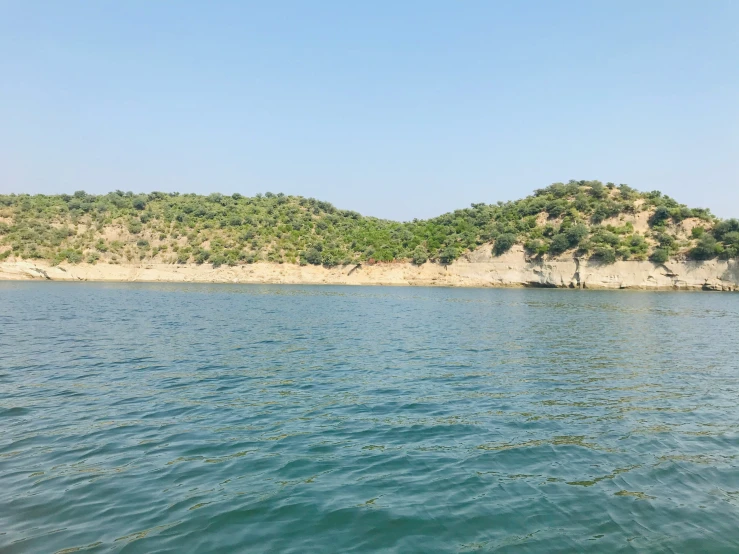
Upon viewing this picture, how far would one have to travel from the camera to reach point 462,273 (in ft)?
301

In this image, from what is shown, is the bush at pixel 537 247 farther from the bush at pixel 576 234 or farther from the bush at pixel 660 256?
the bush at pixel 660 256

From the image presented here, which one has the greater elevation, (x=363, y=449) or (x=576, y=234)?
(x=576, y=234)

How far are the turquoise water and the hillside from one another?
2700 inches

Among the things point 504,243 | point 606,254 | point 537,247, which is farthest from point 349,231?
point 606,254

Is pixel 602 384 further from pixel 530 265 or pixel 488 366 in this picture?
pixel 530 265

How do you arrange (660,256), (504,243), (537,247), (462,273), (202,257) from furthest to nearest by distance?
1. (202,257)
2. (462,273)
3. (504,243)
4. (537,247)
5. (660,256)

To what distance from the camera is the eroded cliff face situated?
257 feet

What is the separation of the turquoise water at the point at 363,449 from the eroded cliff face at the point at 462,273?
209ft

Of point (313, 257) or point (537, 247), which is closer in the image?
point (537, 247)

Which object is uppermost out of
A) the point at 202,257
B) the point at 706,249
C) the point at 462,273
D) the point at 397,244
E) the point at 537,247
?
the point at 397,244

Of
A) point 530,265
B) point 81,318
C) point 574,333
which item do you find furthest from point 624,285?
point 81,318

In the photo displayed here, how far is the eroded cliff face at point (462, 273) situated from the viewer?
257 feet

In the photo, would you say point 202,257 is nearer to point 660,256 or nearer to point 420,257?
point 420,257

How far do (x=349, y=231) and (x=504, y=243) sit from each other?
40.4 metres
